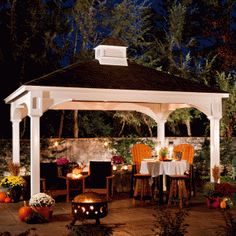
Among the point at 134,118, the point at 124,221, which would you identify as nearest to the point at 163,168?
the point at 124,221

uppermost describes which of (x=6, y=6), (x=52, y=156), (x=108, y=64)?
(x=6, y=6)

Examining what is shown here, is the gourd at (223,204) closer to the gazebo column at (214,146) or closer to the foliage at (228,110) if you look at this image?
the gazebo column at (214,146)

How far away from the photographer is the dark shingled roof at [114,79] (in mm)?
10930

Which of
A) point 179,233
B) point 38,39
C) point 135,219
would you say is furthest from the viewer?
point 38,39

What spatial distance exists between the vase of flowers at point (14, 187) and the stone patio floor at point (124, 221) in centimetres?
26

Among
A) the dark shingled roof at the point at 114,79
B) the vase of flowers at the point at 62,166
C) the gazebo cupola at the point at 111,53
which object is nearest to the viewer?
the dark shingled roof at the point at 114,79

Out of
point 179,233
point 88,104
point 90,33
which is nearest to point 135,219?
point 179,233

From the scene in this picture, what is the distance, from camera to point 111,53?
1267 cm

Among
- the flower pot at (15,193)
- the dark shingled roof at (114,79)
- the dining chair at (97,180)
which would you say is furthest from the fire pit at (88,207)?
the flower pot at (15,193)

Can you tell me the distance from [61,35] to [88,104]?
14.0 ft

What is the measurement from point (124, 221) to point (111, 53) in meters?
4.77

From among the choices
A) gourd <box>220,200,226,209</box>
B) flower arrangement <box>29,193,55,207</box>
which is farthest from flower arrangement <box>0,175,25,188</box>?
gourd <box>220,200,226,209</box>

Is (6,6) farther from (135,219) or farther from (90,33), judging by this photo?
(135,219)

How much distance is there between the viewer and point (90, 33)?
58.0ft
